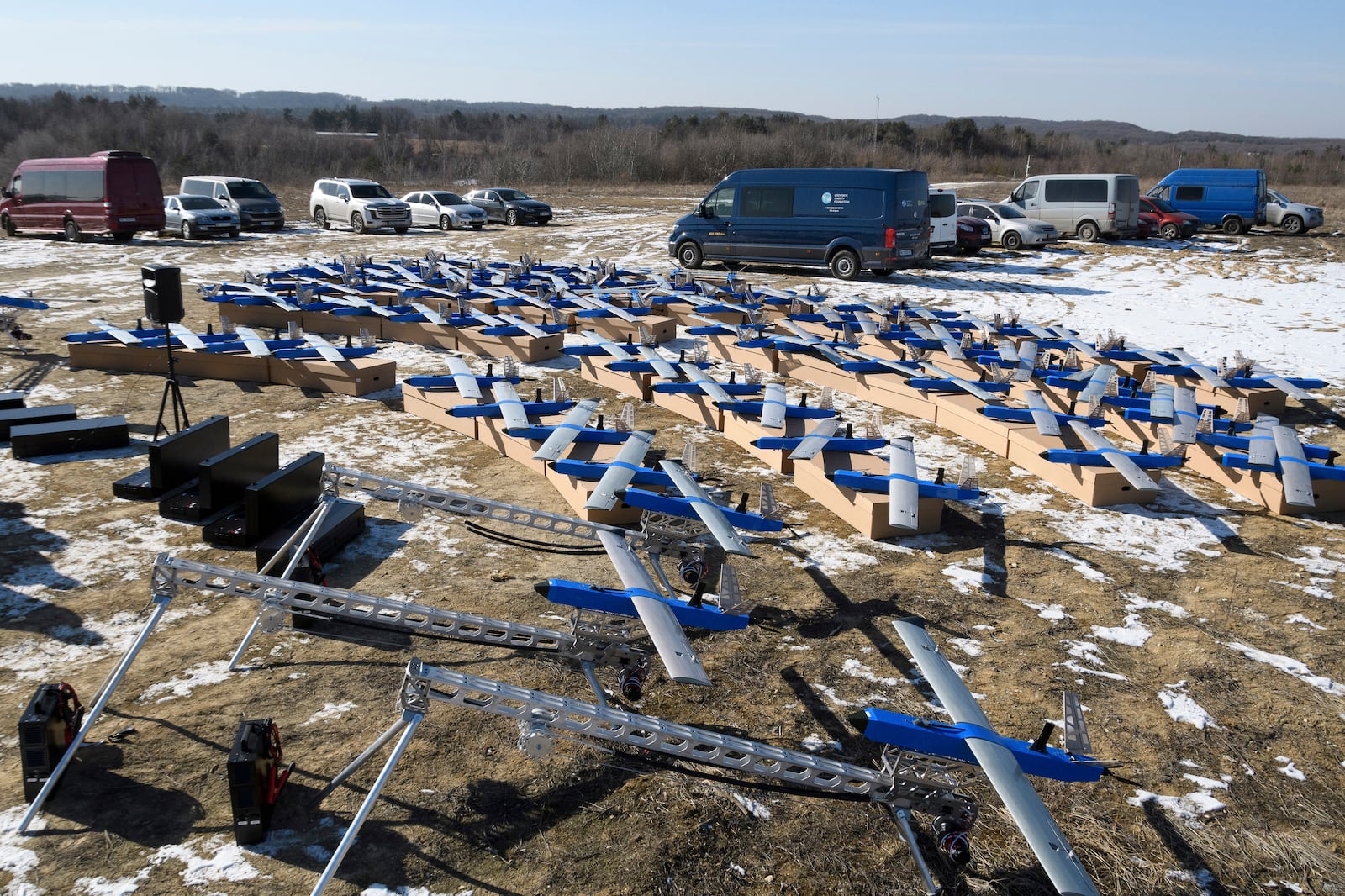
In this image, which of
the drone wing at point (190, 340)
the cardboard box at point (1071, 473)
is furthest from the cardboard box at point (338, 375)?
the cardboard box at point (1071, 473)

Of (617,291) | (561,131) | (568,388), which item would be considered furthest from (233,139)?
(568,388)

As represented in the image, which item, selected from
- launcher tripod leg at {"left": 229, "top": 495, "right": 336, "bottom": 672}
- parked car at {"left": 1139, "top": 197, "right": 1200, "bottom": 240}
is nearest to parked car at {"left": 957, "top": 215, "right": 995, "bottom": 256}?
parked car at {"left": 1139, "top": 197, "right": 1200, "bottom": 240}

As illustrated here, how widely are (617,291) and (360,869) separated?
11806 mm

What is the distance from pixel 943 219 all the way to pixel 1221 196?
473 inches

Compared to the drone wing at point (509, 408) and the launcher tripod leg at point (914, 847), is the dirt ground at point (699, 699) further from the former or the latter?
the drone wing at point (509, 408)

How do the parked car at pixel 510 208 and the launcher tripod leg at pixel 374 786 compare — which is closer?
the launcher tripod leg at pixel 374 786

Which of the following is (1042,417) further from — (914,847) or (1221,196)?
(1221,196)

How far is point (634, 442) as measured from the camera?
6820 millimetres

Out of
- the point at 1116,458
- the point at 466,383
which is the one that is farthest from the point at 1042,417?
the point at 466,383

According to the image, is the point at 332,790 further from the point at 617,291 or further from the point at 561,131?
the point at 561,131

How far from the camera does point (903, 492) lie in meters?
6.22

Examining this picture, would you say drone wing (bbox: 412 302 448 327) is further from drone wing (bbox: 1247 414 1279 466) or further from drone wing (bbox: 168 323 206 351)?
drone wing (bbox: 1247 414 1279 466)

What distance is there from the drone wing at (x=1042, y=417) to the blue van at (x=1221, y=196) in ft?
74.7

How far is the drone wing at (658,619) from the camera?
358 centimetres
